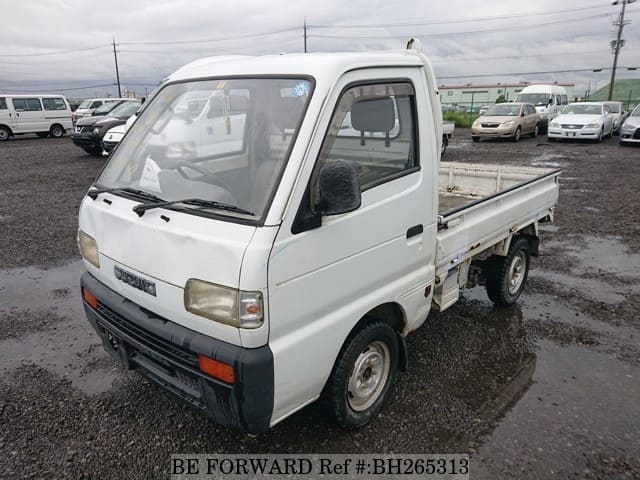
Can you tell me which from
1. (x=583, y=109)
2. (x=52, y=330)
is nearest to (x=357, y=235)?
(x=52, y=330)

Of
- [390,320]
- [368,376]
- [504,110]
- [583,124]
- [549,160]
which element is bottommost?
[549,160]

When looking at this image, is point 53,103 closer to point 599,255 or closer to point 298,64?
point 599,255

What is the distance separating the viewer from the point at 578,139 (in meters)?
19.1

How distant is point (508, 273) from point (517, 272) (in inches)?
13.0

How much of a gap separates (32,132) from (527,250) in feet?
74.4

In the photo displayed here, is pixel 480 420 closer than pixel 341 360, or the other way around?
pixel 341 360

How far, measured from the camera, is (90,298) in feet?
10.1

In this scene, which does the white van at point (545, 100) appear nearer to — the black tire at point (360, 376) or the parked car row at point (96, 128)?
the parked car row at point (96, 128)

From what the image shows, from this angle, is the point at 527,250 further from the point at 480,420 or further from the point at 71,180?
the point at 71,180

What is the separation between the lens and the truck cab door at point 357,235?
232cm

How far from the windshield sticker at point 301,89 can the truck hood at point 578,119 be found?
1937cm

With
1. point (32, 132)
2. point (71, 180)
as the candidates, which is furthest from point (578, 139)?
point (32, 132)

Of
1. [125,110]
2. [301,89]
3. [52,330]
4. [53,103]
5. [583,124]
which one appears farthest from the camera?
[53,103]

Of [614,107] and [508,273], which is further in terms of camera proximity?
[614,107]
